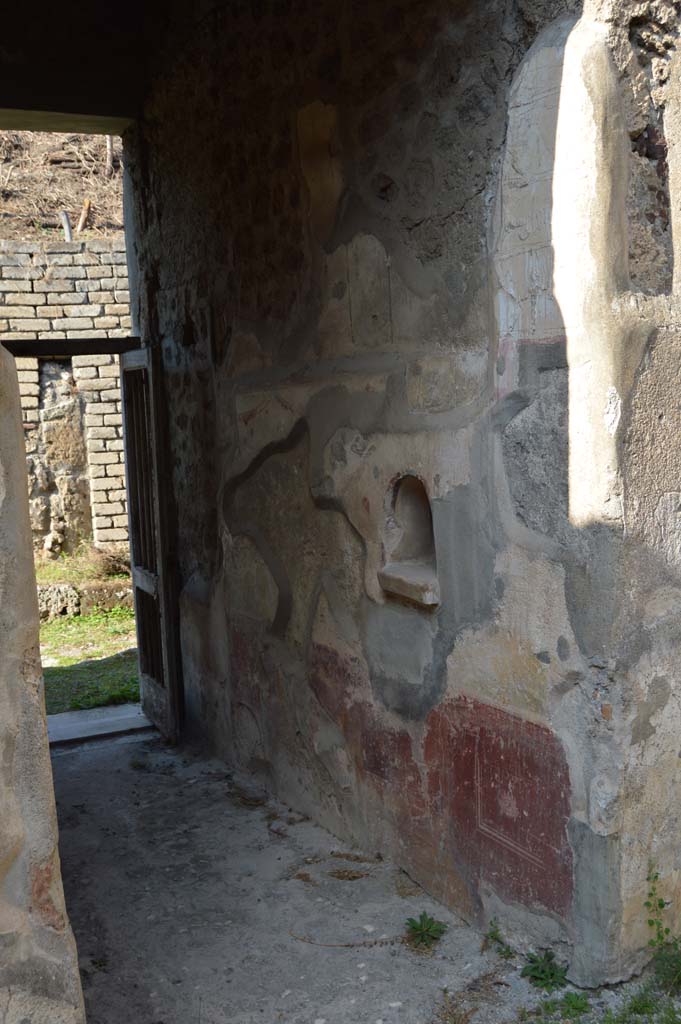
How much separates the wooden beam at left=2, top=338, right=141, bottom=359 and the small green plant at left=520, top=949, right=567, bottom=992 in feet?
10.3

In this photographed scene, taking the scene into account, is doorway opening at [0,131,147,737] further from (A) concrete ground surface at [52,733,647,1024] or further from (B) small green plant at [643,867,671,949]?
(B) small green plant at [643,867,671,949]

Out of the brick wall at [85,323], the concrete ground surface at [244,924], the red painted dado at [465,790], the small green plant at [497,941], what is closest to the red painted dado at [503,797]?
the red painted dado at [465,790]

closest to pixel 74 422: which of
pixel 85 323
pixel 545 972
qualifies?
pixel 85 323

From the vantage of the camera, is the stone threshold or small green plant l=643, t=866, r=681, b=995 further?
the stone threshold

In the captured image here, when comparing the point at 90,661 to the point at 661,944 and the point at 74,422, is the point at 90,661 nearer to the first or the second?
the point at 74,422

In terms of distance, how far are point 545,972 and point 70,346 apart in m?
3.42

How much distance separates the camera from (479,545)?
8.64 feet

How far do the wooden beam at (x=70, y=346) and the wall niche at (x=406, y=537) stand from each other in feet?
6.87

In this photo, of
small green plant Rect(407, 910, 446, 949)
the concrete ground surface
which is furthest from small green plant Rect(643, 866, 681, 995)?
small green plant Rect(407, 910, 446, 949)

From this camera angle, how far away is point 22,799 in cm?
168

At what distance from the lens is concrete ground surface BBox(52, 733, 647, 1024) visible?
2531 mm

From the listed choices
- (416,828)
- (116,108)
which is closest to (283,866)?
(416,828)

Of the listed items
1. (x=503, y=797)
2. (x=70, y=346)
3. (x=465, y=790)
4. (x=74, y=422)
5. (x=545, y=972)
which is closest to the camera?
(x=545, y=972)

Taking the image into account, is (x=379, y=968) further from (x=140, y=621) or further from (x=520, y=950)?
(x=140, y=621)
